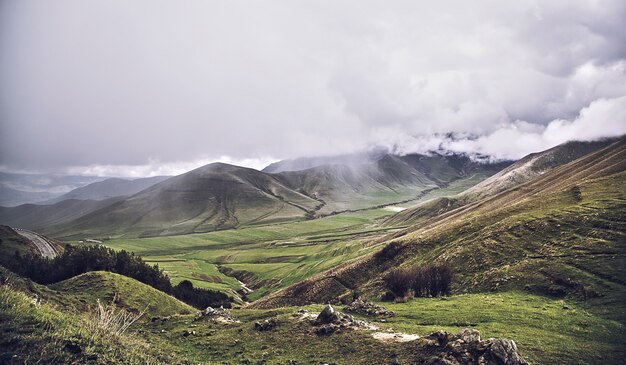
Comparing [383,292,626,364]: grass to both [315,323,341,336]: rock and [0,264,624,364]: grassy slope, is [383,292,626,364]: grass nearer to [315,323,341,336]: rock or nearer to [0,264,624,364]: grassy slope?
[0,264,624,364]: grassy slope

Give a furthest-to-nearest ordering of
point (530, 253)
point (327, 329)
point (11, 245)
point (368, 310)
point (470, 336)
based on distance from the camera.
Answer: point (11, 245)
point (530, 253)
point (368, 310)
point (327, 329)
point (470, 336)

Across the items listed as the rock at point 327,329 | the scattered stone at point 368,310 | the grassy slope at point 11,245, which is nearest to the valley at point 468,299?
the rock at point 327,329

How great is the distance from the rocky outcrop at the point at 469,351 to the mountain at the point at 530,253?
20610 millimetres

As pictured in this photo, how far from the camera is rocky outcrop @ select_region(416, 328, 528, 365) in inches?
1028

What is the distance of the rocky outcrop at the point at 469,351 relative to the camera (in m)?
26.1

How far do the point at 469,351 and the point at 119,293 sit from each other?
56228mm

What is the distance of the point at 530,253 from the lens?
59656mm

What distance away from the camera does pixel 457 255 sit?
222ft

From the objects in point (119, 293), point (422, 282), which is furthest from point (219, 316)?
point (422, 282)

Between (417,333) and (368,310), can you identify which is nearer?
(417,333)

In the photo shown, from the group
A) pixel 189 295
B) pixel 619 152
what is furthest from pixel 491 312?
pixel 619 152

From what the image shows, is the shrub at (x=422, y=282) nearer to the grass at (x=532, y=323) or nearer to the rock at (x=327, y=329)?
the grass at (x=532, y=323)

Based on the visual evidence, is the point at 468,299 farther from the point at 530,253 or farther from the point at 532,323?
the point at 530,253

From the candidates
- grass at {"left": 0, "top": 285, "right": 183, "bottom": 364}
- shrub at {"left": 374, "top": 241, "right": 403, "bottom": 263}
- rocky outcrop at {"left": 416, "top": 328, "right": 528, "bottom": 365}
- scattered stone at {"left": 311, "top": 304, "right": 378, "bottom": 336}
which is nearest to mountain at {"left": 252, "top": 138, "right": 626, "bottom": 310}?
shrub at {"left": 374, "top": 241, "right": 403, "bottom": 263}
